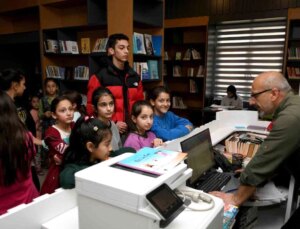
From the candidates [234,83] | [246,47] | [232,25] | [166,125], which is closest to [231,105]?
[234,83]

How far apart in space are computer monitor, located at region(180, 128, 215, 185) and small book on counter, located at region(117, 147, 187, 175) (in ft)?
1.34

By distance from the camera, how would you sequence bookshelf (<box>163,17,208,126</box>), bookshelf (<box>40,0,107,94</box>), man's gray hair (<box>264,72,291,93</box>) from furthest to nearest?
bookshelf (<box>163,17,208,126</box>) < bookshelf (<box>40,0,107,94</box>) < man's gray hair (<box>264,72,291,93</box>)

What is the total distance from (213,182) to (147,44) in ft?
8.37

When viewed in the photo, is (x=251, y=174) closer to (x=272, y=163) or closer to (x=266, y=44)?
(x=272, y=163)

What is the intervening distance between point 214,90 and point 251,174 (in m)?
5.06

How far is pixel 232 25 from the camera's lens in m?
5.95

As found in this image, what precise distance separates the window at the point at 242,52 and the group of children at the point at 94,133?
405 centimetres

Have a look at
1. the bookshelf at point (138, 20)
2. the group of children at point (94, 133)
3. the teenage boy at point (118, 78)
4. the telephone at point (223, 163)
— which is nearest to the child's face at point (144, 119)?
the group of children at point (94, 133)

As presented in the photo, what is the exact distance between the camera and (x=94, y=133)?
1.40 metres

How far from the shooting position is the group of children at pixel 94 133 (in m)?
1.40

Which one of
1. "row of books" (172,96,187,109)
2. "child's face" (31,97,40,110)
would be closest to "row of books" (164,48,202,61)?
"row of books" (172,96,187,109)

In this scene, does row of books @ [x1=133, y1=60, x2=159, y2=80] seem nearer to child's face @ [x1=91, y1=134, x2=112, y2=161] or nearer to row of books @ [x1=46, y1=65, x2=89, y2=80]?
row of books @ [x1=46, y1=65, x2=89, y2=80]

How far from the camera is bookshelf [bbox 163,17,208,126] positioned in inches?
244

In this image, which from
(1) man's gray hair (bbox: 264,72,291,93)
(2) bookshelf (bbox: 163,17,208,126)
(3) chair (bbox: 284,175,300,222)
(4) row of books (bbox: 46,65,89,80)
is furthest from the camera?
(2) bookshelf (bbox: 163,17,208,126)
